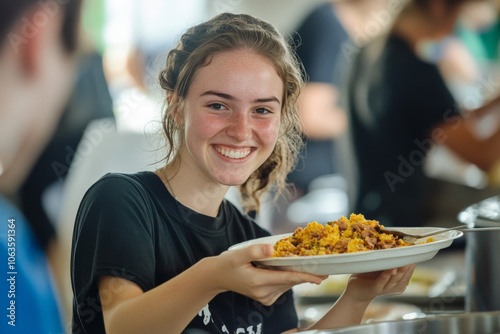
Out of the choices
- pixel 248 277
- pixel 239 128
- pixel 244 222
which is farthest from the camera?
pixel 244 222

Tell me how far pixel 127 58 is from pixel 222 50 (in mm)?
855

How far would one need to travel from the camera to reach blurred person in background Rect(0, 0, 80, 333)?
201 centimetres

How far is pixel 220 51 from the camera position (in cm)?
136

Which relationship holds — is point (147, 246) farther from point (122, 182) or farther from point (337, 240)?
point (337, 240)

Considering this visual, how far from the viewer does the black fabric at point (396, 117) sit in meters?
2.80

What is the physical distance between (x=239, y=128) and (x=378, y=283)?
0.34 m

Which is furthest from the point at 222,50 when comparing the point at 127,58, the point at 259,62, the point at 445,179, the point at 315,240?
the point at 445,179

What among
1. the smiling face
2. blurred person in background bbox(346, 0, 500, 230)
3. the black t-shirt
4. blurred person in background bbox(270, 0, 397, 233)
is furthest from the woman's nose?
blurred person in background bbox(346, 0, 500, 230)

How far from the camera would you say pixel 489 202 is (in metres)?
1.43

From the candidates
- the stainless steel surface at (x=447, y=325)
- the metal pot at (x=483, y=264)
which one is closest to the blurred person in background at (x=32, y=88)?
the metal pot at (x=483, y=264)

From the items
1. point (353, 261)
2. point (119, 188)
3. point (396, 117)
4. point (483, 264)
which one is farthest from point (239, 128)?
point (396, 117)

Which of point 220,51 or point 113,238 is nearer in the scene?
point 113,238

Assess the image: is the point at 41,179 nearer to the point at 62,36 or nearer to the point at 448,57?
the point at 62,36

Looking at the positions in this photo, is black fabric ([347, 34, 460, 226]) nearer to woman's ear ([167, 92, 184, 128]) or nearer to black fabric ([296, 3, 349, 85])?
black fabric ([296, 3, 349, 85])
